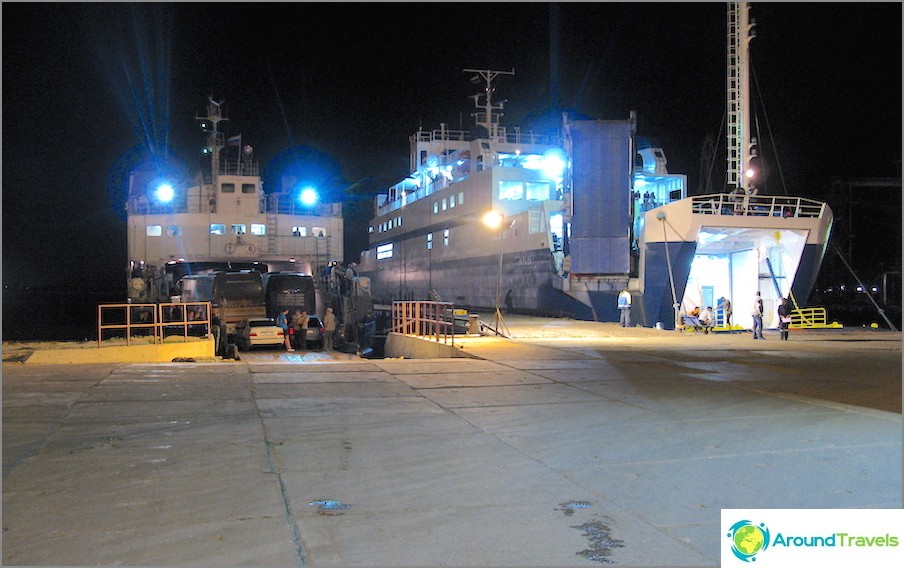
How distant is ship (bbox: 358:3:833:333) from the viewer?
868 inches

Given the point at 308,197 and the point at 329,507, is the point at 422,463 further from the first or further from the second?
the point at 308,197

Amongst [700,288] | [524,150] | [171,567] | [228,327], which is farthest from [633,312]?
[171,567]

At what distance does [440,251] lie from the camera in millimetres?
40188

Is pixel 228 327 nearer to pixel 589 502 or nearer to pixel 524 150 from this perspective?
pixel 589 502

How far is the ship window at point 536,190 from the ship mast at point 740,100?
11517mm

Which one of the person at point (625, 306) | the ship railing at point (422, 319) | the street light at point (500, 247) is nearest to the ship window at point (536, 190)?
the street light at point (500, 247)

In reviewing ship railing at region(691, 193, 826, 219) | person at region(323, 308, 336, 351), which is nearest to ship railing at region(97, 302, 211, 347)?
person at region(323, 308, 336, 351)

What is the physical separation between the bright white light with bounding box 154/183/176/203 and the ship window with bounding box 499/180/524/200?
1532 cm

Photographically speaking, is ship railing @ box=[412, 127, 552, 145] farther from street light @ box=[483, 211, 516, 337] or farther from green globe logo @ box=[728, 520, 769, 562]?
green globe logo @ box=[728, 520, 769, 562]

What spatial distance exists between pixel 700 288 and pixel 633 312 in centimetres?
292

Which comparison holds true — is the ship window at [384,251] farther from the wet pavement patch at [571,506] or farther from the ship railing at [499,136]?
the wet pavement patch at [571,506]

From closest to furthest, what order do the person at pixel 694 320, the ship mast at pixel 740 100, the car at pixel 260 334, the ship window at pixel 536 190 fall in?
1. the car at pixel 260 334
2. the person at pixel 694 320
3. the ship mast at pixel 740 100
4. the ship window at pixel 536 190

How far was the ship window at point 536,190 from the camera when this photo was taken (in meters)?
34.1

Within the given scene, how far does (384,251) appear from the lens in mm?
51812
